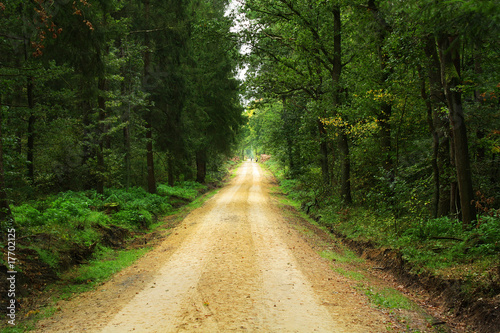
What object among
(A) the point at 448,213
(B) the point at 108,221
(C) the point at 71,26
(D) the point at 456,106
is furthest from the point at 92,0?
(A) the point at 448,213

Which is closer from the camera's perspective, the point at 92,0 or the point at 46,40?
the point at 46,40

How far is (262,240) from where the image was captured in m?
9.97

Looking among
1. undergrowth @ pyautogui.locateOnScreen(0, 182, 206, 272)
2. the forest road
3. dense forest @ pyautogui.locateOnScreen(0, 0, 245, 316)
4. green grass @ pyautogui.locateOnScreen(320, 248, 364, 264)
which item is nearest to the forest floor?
the forest road

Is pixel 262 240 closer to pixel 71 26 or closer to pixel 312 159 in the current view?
pixel 71 26

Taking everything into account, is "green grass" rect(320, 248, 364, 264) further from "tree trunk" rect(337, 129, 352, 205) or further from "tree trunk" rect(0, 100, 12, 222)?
"tree trunk" rect(0, 100, 12, 222)

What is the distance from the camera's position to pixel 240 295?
5.75 m

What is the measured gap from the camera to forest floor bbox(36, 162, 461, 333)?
4.70m

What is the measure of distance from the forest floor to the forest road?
0.02 m

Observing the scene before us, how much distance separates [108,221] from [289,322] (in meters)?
8.02

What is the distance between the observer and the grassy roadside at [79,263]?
209 inches

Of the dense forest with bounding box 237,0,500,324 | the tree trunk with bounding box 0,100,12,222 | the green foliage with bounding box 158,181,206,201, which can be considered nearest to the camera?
the dense forest with bounding box 237,0,500,324

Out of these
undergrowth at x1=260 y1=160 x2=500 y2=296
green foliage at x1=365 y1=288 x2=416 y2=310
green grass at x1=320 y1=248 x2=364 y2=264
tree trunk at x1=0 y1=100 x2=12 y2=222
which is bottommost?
green grass at x1=320 y1=248 x2=364 y2=264

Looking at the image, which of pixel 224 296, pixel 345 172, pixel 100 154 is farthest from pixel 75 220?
pixel 345 172

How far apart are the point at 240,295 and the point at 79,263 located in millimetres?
4345
